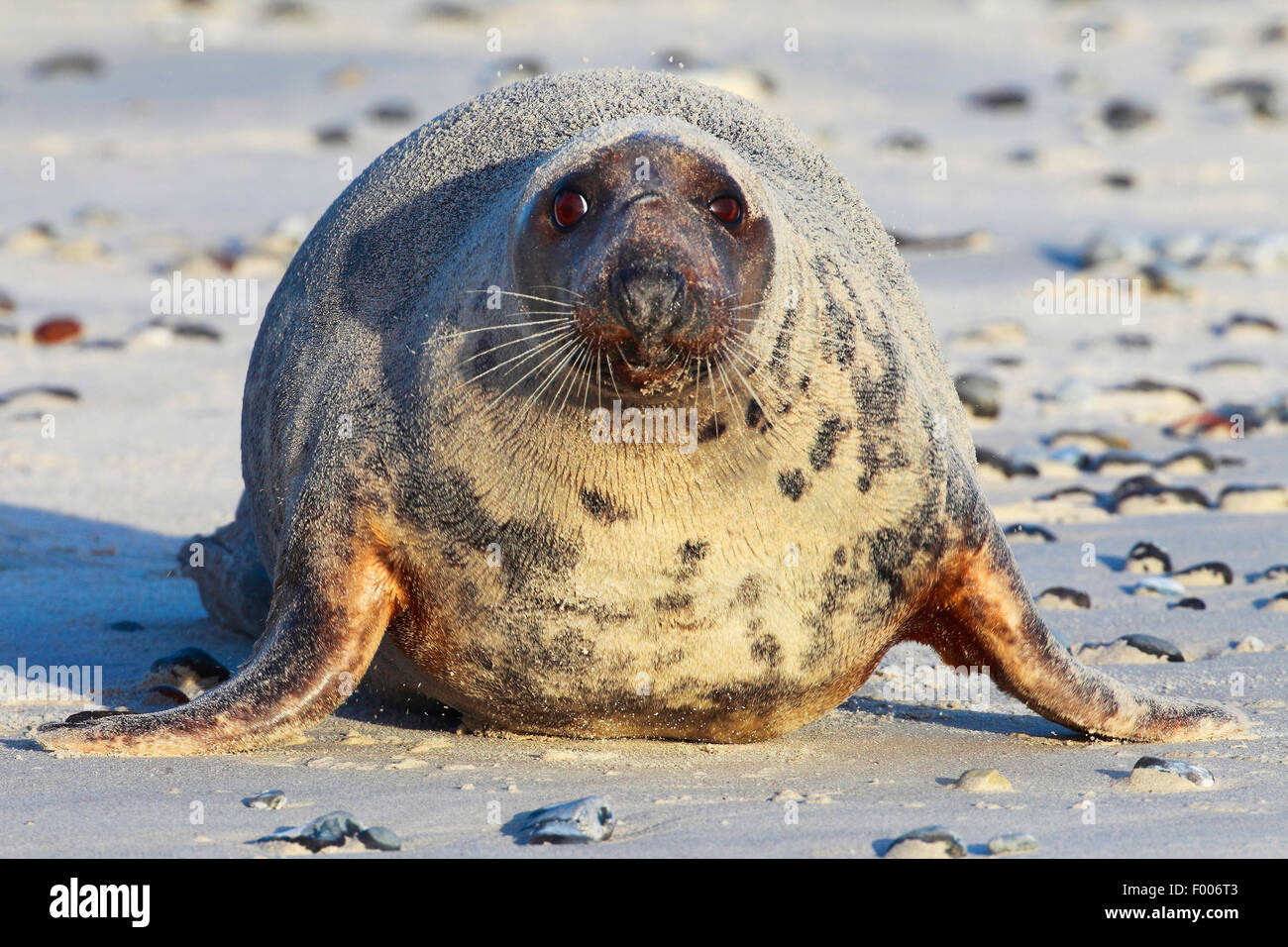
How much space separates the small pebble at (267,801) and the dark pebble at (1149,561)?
378 centimetres

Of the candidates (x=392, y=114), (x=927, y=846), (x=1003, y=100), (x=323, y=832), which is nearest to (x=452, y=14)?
(x=392, y=114)

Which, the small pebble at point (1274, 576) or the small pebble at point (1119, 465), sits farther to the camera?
the small pebble at point (1119, 465)

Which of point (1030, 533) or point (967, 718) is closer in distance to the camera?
point (967, 718)

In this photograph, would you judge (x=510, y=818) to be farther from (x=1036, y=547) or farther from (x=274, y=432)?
(x=1036, y=547)

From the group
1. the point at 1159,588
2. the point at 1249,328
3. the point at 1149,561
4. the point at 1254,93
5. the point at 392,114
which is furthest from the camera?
the point at 1254,93

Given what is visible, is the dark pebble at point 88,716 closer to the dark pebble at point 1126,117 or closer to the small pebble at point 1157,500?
the small pebble at point 1157,500

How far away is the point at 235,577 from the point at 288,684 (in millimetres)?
1572

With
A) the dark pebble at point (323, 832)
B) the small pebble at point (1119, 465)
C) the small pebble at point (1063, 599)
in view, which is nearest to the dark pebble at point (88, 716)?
the dark pebble at point (323, 832)

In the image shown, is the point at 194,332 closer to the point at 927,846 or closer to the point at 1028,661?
the point at 1028,661

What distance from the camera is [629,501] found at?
4410 mm

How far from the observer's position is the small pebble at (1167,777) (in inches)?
163

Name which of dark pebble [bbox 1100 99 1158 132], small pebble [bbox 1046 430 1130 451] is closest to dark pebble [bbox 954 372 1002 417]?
small pebble [bbox 1046 430 1130 451]
